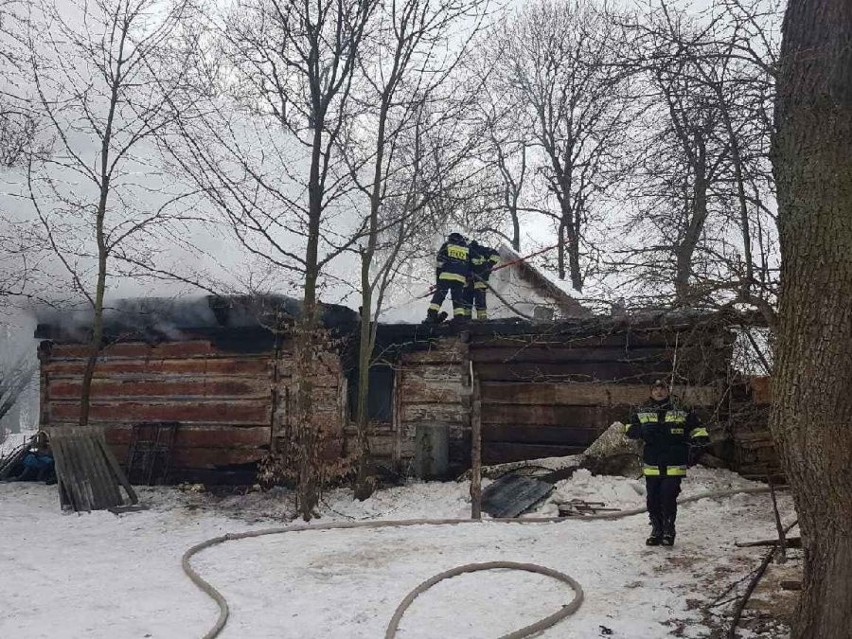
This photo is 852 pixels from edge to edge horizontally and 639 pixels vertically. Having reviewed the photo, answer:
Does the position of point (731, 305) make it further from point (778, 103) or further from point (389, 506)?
point (389, 506)

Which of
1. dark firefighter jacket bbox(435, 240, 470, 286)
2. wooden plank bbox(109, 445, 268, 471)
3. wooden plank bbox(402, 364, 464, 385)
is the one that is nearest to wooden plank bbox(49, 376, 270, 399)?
wooden plank bbox(109, 445, 268, 471)

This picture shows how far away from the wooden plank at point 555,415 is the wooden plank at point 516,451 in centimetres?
34

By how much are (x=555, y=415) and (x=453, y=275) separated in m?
2.74

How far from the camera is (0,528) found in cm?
805

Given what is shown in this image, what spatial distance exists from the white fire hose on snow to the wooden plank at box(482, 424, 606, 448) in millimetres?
2069

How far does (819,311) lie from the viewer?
3875 millimetres

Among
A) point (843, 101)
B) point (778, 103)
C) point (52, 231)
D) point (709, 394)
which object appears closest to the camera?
point (843, 101)

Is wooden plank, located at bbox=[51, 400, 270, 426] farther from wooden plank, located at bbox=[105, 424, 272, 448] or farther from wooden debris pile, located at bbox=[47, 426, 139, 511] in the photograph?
wooden debris pile, located at bbox=[47, 426, 139, 511]

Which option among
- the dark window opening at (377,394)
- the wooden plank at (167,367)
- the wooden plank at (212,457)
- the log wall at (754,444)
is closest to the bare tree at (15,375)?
the wooden plank at (167,367)

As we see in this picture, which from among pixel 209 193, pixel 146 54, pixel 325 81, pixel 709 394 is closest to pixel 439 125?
pixel 325 81

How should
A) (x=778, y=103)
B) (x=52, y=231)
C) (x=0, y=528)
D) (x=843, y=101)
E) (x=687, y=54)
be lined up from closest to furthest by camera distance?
1. (x=843, y=101)
2. (x=778, y=103)
3. (x=687, y=54)
4. (x=0, y=528)
5. (x=52, y=231)

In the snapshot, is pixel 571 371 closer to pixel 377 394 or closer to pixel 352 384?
pixel 377 394

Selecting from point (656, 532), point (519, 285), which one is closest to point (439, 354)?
point (656, 532)

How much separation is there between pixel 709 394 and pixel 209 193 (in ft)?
24.9
